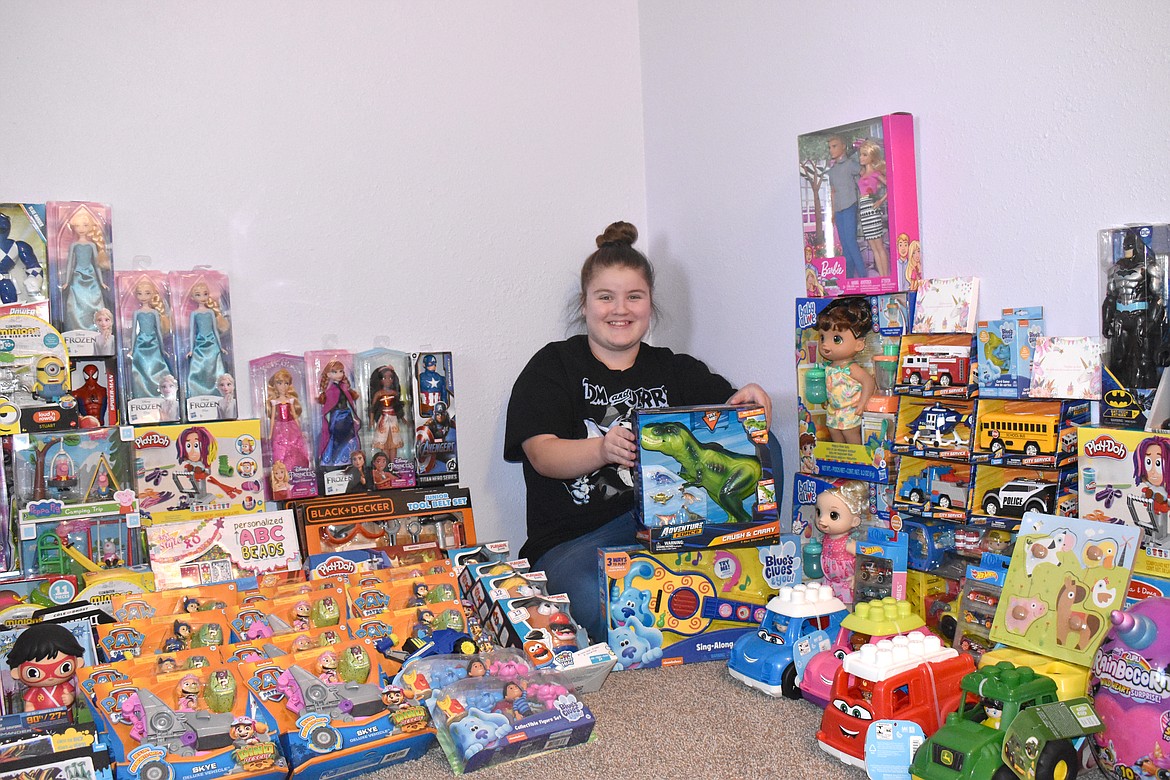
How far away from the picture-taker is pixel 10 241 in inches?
75.3

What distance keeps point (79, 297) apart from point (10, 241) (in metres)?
0.16

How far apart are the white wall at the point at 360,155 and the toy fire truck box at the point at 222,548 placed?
1.34 ft

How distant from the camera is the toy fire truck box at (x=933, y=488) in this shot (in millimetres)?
1706

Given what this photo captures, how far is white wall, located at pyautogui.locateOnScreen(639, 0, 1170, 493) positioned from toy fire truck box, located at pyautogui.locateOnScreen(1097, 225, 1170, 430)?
0.12ft

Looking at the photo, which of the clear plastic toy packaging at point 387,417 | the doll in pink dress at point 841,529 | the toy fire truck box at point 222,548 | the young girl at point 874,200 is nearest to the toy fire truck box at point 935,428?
the doll in pink dress at point 841,529

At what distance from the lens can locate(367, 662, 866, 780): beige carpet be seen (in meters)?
1.41

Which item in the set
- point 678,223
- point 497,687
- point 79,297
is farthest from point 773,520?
point 79,297

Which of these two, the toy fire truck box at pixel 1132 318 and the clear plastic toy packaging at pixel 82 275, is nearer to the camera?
the toy fire truck box at pixel 1132 318

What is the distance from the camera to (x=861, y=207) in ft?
6.10

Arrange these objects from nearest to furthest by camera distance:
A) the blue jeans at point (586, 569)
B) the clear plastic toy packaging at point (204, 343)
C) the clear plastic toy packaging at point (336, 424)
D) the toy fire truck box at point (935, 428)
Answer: the toy fire truck box at point (935, 428) → the blue jeans at point (586, 569) → the clear plastic toy packaging at point (204, 343) → the clear plastic toy packaging at point (336, 424)

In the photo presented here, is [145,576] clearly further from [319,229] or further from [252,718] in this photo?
[319,229]

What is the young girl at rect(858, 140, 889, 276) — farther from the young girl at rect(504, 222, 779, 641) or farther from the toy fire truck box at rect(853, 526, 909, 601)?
the toy fire truck box at rect(853, 526, 909, 601)

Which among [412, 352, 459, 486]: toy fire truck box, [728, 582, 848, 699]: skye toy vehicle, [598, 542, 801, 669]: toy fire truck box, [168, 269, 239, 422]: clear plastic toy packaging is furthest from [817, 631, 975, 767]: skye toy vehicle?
[168, 269, 239, 422]: clear plastic toy packaging

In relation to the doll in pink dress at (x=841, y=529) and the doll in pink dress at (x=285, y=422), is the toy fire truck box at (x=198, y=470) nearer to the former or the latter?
the doll in pink dress at (x=285, y=422)
